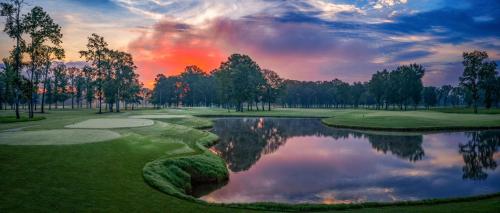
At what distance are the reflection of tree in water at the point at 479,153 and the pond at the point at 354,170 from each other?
2.6 inches

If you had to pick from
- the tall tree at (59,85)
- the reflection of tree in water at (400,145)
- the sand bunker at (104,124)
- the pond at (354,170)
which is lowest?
the pond at (354,170)

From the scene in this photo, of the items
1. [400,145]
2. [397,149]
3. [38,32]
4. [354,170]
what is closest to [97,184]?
[354,170]

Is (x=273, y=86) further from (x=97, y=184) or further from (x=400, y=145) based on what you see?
(x=97, y=184)

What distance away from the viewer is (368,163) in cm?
3062

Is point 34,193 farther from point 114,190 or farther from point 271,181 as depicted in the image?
point 271,181

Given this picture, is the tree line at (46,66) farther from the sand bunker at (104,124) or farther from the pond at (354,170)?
the pond at (354,170)

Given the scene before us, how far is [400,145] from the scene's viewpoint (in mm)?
41219

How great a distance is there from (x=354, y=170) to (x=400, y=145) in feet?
55.9

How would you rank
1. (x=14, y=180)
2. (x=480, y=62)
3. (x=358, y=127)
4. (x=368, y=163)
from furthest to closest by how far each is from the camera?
(x=480, y=62)
(x=358, y=127)
(x=368, y=163)
(x=14, y=180)

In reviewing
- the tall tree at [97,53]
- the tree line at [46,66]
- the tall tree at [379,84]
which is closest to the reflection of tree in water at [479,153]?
the tree line at [46,66]

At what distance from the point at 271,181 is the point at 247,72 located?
10413cm

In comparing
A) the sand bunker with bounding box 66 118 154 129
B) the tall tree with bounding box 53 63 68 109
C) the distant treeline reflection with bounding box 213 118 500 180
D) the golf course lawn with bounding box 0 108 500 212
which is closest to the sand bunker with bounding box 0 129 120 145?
the golf course lawn with bounding box 0 108 500 212

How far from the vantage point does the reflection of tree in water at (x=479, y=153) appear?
86.8 feet

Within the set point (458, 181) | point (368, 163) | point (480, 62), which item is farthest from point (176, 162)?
point (480, 62)
